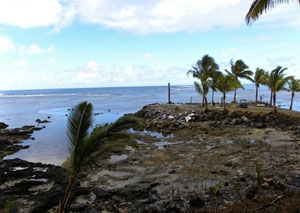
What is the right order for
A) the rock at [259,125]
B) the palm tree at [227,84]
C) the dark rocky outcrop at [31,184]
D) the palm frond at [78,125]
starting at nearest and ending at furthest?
1. the palm frond at [78,125]
2. the dark rocky outcrop at [31,184]
3. the rock at [259,125]
4. the palm tree at [227,84]

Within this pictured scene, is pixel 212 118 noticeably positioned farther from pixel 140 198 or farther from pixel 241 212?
pixel 241 212

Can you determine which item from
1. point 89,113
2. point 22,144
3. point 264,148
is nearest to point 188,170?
point 264,148

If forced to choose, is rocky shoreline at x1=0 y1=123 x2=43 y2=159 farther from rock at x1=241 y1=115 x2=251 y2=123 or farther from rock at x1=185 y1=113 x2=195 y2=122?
rock at x1=241 y1=115 x2=251 y2=123

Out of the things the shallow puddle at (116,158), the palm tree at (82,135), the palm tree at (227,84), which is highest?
the palm tree at (227,84)

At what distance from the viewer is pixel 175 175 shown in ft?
34.1

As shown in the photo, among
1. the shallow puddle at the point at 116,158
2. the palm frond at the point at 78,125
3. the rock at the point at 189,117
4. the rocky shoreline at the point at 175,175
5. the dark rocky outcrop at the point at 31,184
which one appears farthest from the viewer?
the rock at the point at 189,117

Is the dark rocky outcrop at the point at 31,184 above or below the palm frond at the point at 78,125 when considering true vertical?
below

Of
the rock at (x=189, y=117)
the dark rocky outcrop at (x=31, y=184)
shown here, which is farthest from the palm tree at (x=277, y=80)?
the dark rocky outcrop at (x=31, y=184)

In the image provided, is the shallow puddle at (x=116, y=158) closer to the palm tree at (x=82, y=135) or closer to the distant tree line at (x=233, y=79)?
the palm tree at (x=82, y=135)

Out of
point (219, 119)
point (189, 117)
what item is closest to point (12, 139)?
point (189, 117)

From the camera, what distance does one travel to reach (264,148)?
45.7 ft

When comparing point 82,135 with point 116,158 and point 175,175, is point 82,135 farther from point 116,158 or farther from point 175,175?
point 116,158

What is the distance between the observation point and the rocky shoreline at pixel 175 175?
7855 millimetres

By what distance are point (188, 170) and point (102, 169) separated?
14.2ft
